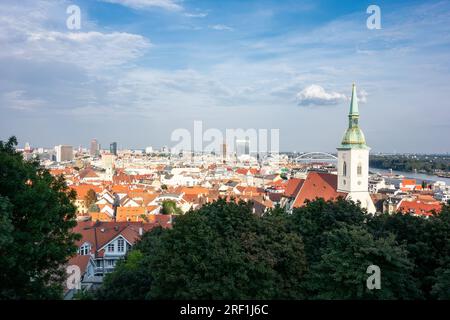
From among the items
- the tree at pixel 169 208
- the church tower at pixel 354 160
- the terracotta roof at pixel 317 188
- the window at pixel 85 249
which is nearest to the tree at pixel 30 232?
the window at pixel 85 249

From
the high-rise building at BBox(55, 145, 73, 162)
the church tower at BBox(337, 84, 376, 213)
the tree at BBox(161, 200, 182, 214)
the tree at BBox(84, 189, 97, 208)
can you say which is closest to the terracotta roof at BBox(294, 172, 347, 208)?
the church tower at BBox(337, 84, 376, 213)

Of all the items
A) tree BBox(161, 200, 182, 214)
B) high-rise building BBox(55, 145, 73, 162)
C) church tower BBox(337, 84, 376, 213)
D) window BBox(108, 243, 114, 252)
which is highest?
high-rise building BBox(55, 145, 73, 162)

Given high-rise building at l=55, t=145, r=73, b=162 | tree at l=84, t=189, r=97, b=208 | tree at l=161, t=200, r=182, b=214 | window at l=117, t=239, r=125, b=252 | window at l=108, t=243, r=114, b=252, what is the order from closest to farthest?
1. window at l=108, t=243, r=114, b=252
2. window at l=117, t=239, r=125, b=252
3. tree at l=161, t=200, r=182, b=214
4. tree at l=84, t=189, r=97, b=208
5. high-rise building at l=55, t=145, r=73, b=162

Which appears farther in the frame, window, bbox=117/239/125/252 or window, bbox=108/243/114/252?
window, bbox=117/239/125/252

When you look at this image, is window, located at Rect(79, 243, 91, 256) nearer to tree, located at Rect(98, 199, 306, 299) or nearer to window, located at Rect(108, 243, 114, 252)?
window, located at Rect(108, 243, 114, 252)

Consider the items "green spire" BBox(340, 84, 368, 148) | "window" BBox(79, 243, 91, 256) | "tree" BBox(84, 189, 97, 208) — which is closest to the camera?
"window" BBox(79, 243, 91, 256)
